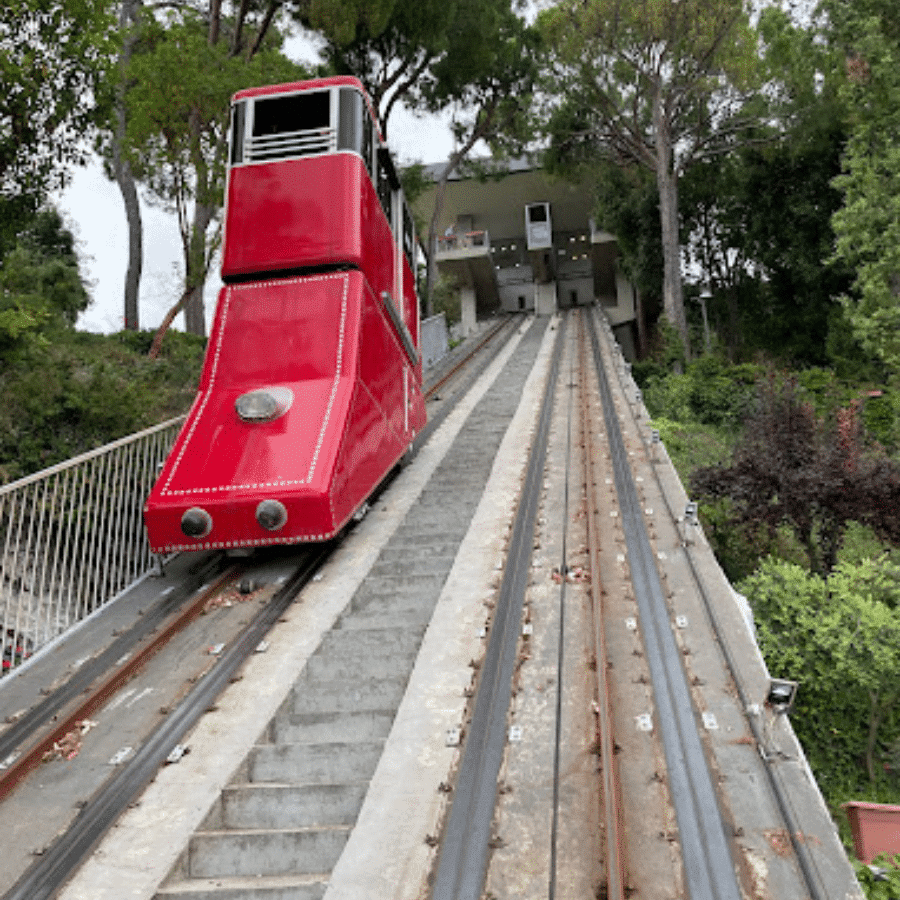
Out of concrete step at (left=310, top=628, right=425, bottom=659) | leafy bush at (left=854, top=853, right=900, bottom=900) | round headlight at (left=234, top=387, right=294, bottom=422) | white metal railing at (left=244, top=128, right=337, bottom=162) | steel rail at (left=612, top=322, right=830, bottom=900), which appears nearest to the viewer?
steel rail at (left=612, top=322, right=830, bottom=900)

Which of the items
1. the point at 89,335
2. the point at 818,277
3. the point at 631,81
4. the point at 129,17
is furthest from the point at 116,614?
the point at 818,277

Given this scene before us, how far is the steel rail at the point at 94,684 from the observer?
156 inches

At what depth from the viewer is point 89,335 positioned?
1347 cm

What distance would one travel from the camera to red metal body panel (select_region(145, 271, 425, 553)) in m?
5.80

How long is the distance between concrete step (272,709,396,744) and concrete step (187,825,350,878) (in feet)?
2.54

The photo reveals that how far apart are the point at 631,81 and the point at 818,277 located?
775cm

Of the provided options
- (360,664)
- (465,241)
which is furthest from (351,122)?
(465,241)

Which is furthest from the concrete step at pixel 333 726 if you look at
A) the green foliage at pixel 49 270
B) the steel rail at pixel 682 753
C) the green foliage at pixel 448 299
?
the green foliage at pixel 448 299

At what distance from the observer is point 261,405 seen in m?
6.45

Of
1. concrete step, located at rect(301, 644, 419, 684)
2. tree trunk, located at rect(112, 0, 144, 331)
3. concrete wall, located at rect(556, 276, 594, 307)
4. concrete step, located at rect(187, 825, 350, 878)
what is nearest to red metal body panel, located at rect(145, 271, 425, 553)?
concrete step, located at rect(301, 644, 419, 684)

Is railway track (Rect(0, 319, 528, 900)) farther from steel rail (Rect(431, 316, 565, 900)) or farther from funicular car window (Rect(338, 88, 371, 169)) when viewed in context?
funicular car window (Rect(338, 88, 371, 169))

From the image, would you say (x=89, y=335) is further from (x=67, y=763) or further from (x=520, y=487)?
(x=67, y=763)

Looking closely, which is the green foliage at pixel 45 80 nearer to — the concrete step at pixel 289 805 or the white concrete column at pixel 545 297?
the concrete step at pixel 289 805

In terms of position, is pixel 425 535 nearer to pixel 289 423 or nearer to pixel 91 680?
pixel 289 423
